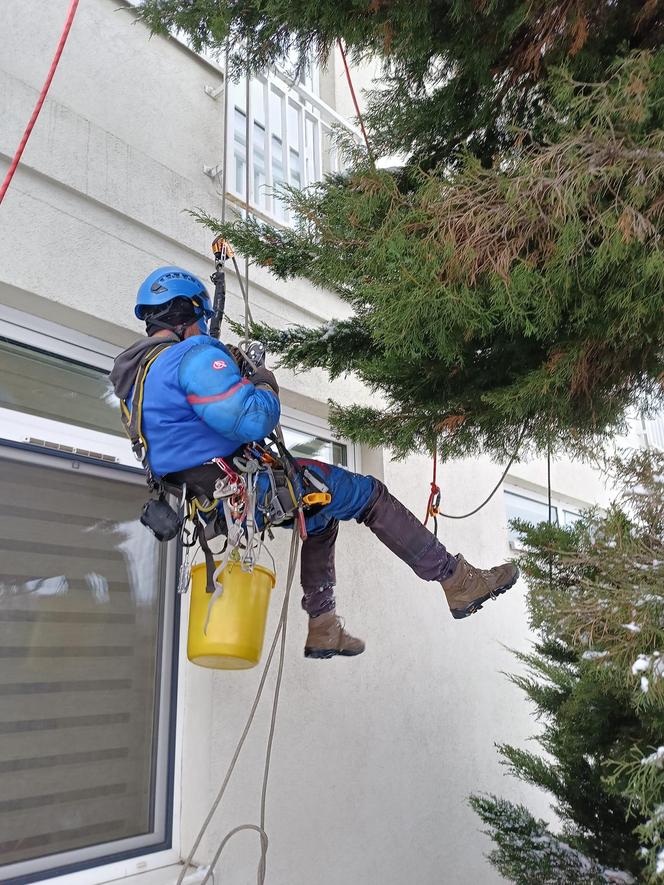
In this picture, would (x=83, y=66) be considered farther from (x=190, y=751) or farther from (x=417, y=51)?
(x=190, y=751)

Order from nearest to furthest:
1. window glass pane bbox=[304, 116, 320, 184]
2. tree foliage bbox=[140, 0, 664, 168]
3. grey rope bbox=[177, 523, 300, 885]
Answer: tree foliage bbox=[140, 0, 664, 168]
grey rope bbox=[177, 523, 300, 885]
window glass pane bbox=[304, 116, 320, 184]

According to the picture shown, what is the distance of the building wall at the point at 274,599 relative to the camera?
138 inches

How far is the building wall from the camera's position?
11.5 feet

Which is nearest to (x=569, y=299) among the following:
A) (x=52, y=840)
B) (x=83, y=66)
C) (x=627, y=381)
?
(x=627, y=381)

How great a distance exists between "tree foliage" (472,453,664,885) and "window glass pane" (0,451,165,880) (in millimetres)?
1931

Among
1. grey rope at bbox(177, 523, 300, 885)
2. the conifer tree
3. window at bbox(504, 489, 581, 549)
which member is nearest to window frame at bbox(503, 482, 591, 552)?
window at bbox(504, 489, 581, 549)

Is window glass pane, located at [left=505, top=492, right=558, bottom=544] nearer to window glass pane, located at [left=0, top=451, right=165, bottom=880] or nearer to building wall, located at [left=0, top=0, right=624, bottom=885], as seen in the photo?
building wall, located at [left=0, top=0, right=624, bottom=885]

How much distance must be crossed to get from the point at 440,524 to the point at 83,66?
12.8 feet

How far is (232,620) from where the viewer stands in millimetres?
2439

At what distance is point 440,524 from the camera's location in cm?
559

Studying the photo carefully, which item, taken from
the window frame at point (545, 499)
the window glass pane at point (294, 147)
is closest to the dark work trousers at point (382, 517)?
the window glass pane at point (294, 147)

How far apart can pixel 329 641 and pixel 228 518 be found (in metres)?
0.86

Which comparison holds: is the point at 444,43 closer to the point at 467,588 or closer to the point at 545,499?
the point at 467,588

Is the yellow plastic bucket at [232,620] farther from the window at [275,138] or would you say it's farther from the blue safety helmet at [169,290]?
the window at [275,138]
